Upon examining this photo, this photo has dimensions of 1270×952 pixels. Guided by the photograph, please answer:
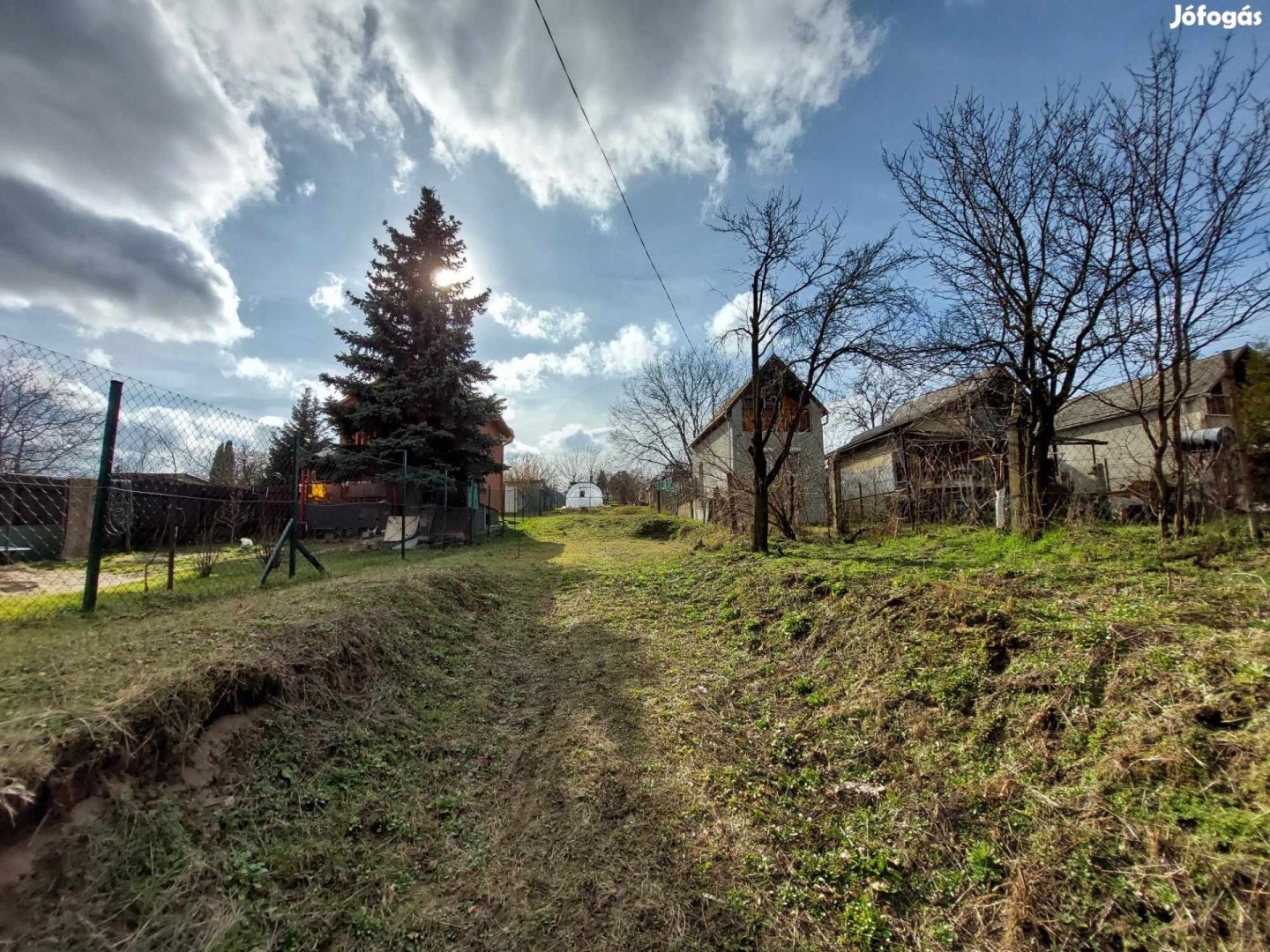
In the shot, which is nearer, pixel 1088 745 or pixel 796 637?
pixel 1088 745

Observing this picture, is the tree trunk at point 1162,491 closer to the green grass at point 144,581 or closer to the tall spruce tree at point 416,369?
the green grass at point 144,581

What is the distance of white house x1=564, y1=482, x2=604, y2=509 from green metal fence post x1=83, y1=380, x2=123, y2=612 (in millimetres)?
37467

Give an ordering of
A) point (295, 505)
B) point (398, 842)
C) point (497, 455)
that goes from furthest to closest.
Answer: point (497, 455)
point (295, 505)
point (398, 842)

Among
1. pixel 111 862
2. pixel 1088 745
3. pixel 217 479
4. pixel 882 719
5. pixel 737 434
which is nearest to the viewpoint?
pixel 111 862

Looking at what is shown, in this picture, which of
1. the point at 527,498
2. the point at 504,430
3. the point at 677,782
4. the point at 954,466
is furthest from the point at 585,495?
the point at 677,782

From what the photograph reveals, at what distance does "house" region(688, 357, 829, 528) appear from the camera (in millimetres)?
10031

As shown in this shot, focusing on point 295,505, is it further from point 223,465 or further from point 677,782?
point 677,782

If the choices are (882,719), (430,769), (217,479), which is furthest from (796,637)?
(217,479)

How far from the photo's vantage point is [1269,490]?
524 centimetres

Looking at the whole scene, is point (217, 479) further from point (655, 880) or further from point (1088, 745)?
point (1088, 745)

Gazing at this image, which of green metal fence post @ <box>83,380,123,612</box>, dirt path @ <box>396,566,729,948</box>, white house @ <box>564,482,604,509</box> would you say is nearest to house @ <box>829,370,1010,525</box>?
dirt path @ <box>396,566,729,948</box>

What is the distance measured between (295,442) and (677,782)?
6.40 m

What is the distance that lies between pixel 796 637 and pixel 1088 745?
214 centimetres

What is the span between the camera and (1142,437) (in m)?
16.5
